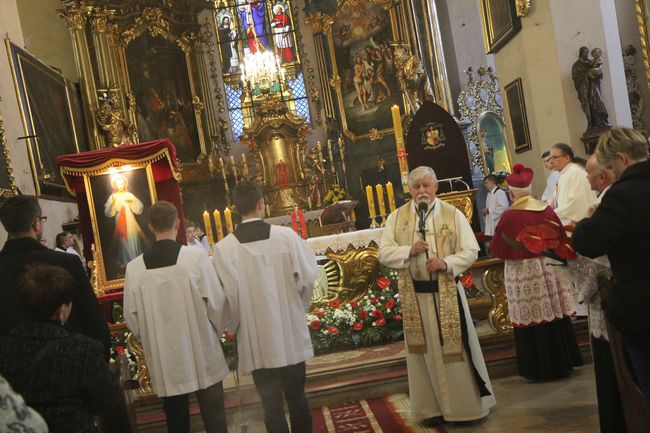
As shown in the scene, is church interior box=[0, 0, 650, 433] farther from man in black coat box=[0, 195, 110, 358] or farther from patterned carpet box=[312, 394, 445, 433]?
man in black coat box=[0, 195, 110, 358]

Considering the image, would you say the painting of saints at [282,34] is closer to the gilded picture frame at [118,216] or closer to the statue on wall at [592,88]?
the statue on wall at [592,88]

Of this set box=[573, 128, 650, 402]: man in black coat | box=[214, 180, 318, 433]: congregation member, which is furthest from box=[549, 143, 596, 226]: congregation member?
box=[573, 128, 650, 402]: man in black coat

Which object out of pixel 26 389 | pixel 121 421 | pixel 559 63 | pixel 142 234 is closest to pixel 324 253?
pixel 142 234

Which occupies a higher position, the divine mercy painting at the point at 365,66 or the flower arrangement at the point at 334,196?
Answer: the divine mercy painting at the point at 365,66

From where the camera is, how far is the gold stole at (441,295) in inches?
217

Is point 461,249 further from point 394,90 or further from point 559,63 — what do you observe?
point 394,90

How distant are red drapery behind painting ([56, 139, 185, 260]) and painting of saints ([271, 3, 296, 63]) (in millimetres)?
12732

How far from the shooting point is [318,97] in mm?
19938

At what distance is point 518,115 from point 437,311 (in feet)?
20.9

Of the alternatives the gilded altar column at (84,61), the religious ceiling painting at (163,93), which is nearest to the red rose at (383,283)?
the gilded altar column at (84,61)

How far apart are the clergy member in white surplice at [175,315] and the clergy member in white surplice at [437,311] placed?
162 cm

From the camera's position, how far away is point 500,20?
11.4 metres

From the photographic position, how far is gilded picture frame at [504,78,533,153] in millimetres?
11000

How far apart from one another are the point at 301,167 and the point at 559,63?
9115 millimetres
